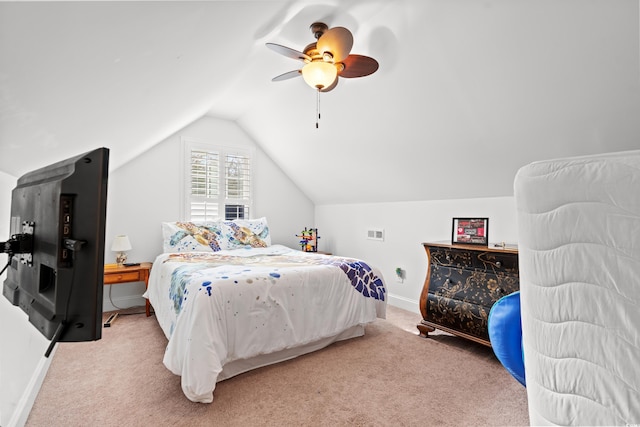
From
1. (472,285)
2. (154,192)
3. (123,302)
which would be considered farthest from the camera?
(154,192)

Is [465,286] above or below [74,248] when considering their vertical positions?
below

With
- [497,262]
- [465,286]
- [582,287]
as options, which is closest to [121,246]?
[465,286]

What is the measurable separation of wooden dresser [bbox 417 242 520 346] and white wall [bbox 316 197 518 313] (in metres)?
0.48

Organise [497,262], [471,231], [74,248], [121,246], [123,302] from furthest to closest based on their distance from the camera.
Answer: [123,302] → [121,246] → [471,231] → [497,262] → [74,248]

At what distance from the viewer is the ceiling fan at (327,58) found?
1893mm

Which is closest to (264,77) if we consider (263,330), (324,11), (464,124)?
(324,11)

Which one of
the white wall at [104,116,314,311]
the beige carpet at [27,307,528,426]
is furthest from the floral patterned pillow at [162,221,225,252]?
the beige carpet at [27,307,528,426]

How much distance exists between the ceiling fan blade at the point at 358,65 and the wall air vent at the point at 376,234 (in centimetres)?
236

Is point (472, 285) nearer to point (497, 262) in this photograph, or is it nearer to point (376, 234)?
point (497, 262)

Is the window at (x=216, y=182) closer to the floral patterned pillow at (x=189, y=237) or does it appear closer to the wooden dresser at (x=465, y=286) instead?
the floral patterned pillow at (x=189, y=237)

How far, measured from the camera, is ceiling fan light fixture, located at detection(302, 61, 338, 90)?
2006mm

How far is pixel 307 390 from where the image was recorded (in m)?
2.05

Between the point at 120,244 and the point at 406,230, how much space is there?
3.26 meters

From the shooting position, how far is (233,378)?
2.21 meters
